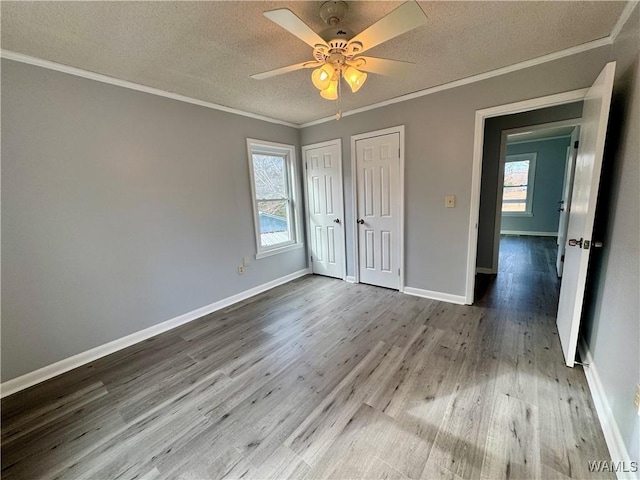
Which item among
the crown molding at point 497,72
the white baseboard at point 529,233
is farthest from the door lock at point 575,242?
the white baseboard at point 529,233

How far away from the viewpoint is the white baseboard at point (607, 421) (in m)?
1.17

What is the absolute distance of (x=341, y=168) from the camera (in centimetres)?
368

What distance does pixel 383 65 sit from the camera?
165 cm

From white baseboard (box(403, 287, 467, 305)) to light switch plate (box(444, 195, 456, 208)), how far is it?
104cm

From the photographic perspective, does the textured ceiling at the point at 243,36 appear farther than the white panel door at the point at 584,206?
No

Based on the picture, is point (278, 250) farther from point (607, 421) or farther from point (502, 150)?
point (502, 150)

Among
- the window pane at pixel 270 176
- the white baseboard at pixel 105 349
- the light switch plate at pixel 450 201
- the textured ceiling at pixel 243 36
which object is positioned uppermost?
the textured ceiling at pixel 243 36

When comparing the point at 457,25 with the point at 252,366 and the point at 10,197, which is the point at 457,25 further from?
the point at 10,197

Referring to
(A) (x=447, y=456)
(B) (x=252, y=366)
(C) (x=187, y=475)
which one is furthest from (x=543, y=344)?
(C) (x=187, y=475)

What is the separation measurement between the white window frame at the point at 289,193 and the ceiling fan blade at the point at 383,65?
6.72ft

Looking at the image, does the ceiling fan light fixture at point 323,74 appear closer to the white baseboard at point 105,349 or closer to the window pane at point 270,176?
the window pane at point 270,176

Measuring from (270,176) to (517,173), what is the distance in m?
6.87

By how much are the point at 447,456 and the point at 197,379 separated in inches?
67.5

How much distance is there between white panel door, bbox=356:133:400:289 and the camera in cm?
327
